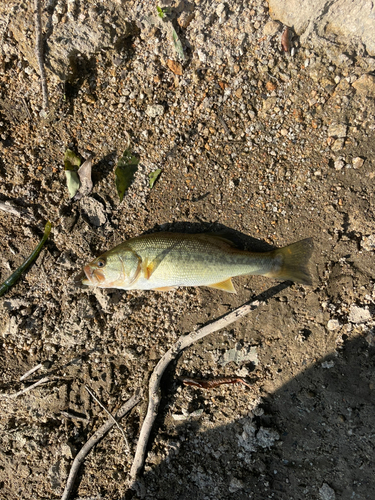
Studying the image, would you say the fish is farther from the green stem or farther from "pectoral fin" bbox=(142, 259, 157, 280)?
the green stem

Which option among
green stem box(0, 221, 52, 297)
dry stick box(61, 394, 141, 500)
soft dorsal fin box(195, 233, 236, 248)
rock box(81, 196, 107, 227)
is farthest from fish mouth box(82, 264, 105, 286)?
dry stick box(61, 394, 141, 500)

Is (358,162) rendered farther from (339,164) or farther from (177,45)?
(177,45)

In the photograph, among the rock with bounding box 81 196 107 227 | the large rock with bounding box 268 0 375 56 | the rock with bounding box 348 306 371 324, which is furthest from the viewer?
the rock with bounding box 81 196 107 227

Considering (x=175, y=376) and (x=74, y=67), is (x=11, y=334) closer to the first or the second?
(x=175, y=376)

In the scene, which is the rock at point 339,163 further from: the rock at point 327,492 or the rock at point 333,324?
the rock at point 327,492

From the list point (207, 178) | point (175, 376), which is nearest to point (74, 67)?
point (207, 178)

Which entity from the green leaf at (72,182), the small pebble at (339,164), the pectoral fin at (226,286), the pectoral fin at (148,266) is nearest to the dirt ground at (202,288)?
the small pebble at (339,164)
